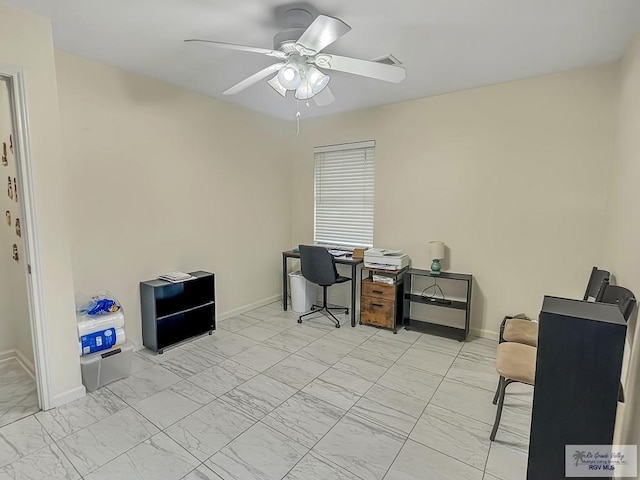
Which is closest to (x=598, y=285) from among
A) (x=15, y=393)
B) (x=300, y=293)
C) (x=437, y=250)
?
(x=437, y=250)

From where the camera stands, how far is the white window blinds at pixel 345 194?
407cm

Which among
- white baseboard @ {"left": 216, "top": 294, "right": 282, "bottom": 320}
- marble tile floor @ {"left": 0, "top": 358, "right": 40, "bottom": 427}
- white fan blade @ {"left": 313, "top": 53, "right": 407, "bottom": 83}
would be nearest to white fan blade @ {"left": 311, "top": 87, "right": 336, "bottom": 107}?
white fan blade @ {"left": 313, "top": 53, "right": 407, "bottom": 83}

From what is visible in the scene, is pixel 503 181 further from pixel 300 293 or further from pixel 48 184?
pixel 48 184

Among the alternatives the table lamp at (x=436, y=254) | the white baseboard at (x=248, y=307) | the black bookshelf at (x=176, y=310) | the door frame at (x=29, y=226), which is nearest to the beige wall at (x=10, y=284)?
the door frame at (x=29, y=226)

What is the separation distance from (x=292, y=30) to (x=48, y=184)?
6.03ft

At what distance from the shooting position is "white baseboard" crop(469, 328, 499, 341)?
332cm

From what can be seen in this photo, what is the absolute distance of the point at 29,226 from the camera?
2.02 metres

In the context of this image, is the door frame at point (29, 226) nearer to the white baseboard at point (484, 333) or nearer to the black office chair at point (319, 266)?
the black office chair at point (319, 266)

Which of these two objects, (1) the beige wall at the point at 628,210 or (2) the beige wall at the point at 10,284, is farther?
(2) the beige wall at the point at 10,284

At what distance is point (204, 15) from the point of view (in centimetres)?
196

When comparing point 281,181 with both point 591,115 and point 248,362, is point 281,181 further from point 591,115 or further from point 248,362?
point 591,115

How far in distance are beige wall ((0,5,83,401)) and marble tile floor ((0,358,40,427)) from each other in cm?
22

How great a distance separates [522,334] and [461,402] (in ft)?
2.19

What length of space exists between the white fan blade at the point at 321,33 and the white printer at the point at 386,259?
229 cm
